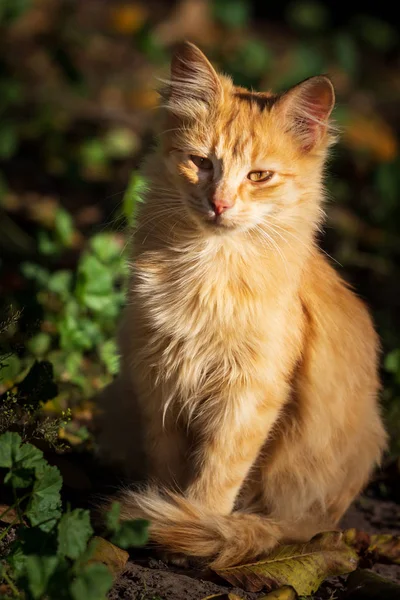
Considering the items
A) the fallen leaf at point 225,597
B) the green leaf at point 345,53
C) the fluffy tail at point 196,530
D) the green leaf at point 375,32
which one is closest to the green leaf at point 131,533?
the fallen leaf at point 225,597

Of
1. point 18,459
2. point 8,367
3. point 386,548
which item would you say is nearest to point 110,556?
point 18,459

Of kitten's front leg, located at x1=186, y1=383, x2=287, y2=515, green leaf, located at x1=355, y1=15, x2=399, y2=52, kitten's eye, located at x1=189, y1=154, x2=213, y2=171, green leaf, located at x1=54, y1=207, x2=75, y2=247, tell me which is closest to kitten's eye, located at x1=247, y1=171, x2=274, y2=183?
kitten's eye, located at x1=189, y1=154, x2=213, y2=171

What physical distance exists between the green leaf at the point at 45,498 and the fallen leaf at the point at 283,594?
672mm

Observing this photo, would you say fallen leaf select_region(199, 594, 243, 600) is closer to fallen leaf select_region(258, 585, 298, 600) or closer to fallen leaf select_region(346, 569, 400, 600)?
fallen leaf select_region(258, 585, 298, 600)

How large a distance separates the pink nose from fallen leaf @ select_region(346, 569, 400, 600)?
4.10ft

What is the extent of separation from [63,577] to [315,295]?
4.63 ft

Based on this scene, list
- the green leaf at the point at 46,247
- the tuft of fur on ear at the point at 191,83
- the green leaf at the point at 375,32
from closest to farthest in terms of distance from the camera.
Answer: the tuft of fur on ear at the point at 191,83 → the green leaf at the point at 46,247 → the green leaf at the point at 375,32

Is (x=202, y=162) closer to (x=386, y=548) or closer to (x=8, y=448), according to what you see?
(x=8, y=448)

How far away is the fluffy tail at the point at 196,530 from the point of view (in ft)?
8.82

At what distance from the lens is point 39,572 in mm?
1997

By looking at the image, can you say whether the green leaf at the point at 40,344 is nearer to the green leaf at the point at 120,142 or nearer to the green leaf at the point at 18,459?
the green leaf at the point at 18,459

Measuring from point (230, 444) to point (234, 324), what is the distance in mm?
417

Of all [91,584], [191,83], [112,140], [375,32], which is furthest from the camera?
[375,32]

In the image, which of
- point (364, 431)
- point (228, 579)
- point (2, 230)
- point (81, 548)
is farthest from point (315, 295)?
point (2, 230)
